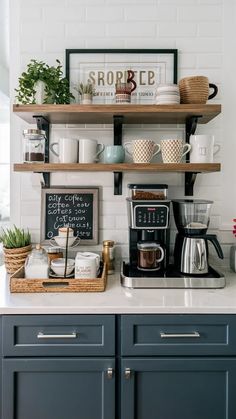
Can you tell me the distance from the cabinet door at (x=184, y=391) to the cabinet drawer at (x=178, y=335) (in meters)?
0.04

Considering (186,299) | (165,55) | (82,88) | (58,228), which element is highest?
(165,55)

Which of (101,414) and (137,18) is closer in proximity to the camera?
(101,414)

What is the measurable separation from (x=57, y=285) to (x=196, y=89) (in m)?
1.13

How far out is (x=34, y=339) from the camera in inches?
50.9

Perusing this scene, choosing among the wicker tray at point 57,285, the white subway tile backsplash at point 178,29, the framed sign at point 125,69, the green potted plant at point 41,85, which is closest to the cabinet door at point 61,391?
the wicker tray at point 57,285

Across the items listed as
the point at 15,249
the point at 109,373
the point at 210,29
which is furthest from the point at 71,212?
the point at 210,29

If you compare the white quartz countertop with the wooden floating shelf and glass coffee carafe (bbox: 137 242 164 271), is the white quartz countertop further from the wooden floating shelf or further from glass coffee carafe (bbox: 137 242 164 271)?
the wooden floating shelf

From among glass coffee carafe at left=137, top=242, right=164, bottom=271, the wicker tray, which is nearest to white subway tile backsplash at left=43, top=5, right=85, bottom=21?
glass coffee carafe at left=137, top=242, right=164, bottom=271

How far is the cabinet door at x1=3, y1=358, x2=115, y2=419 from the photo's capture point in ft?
4.23

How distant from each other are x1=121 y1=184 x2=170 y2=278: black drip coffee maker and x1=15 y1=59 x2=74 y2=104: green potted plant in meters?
0.65

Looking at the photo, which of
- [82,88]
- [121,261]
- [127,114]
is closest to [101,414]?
[121,261]

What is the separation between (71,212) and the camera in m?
1.90

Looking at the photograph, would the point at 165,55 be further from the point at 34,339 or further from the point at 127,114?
the point at 34,339

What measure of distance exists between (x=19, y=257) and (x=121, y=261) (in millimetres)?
555
